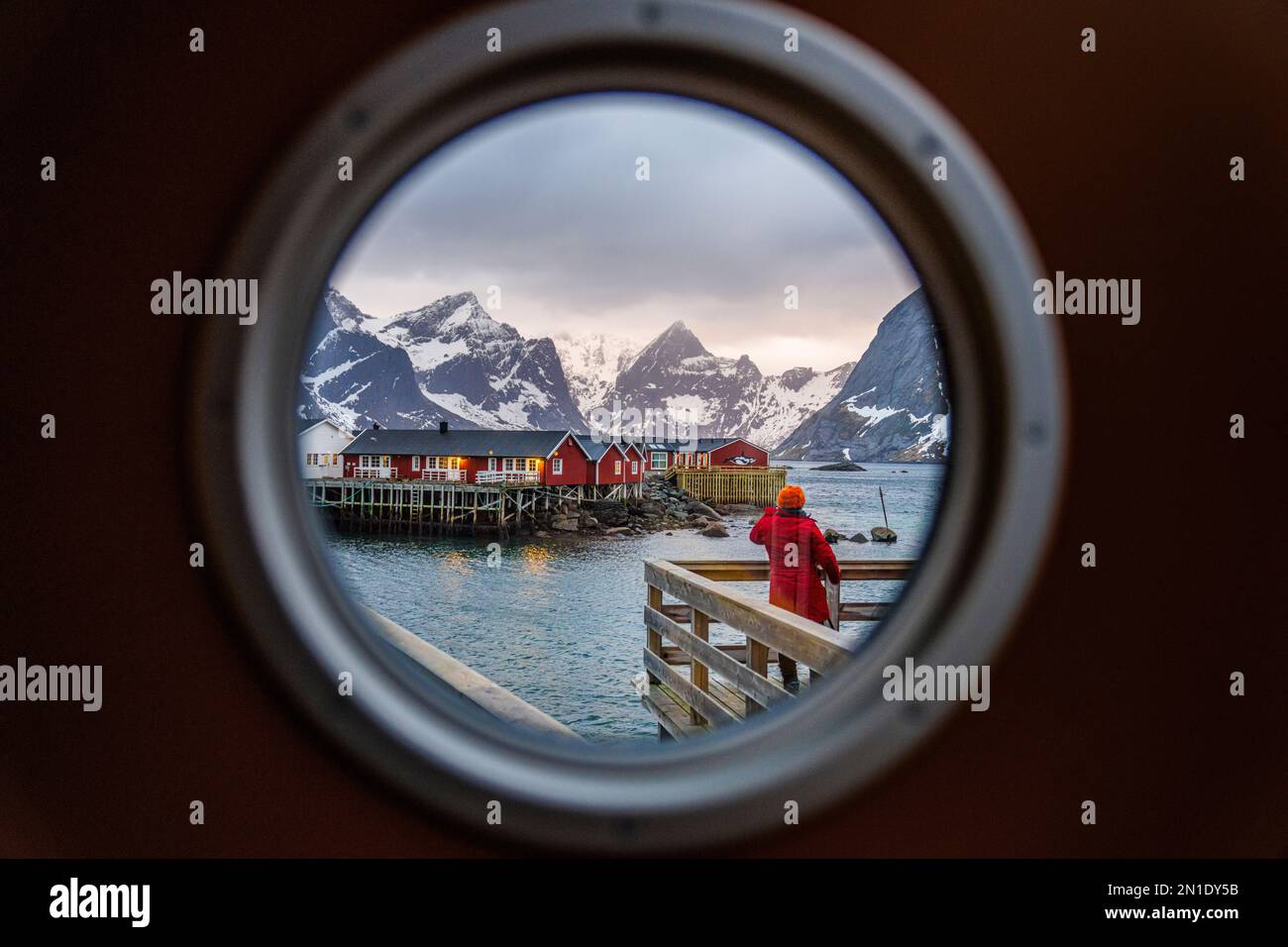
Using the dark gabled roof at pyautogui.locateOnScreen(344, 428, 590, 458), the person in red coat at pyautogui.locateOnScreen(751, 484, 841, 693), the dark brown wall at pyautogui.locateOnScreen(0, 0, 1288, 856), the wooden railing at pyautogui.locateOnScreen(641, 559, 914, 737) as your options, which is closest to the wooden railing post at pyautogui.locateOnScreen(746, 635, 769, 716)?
the wooden railing at pyautogui.locateOnScreen(641, 559, 914, 737)

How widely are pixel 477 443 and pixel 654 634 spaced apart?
283 inches

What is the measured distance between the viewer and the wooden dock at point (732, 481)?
14.7ft

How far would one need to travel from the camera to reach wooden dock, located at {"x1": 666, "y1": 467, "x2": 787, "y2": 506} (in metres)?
4.47

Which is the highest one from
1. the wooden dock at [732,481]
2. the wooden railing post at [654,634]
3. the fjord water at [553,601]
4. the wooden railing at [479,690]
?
the wooden dock at [732,481]

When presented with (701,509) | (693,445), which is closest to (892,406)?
(693,445)

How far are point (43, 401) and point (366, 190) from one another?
335 mm

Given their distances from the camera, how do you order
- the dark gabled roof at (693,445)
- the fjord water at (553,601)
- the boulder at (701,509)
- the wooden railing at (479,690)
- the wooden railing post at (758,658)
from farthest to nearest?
the fjord water at (553,601) → the boulder at (701,509) → the dark gabled roof at (693,445) → the wooden railing post at (758,658) → the wooden railing at (479,690)

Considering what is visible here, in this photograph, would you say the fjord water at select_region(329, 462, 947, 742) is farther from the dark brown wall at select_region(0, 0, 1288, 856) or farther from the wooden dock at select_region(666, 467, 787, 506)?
the dark brown wall at select_region(0, 0, 1288, 856)

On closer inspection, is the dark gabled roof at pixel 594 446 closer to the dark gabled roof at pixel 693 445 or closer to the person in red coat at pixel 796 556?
the dark gabled roof at pixel 693 445

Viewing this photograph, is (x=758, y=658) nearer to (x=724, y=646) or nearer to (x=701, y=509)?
(x=724, y=646)

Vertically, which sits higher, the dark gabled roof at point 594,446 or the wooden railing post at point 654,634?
the dark gabled roof at point 594,446

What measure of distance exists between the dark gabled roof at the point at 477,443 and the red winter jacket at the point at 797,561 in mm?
6831

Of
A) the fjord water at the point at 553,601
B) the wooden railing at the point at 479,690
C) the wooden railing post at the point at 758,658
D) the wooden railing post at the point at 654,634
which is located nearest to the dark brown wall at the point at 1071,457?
the wooden railing at the point at 479,690

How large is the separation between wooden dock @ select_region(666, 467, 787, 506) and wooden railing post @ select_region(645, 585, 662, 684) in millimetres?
2051
